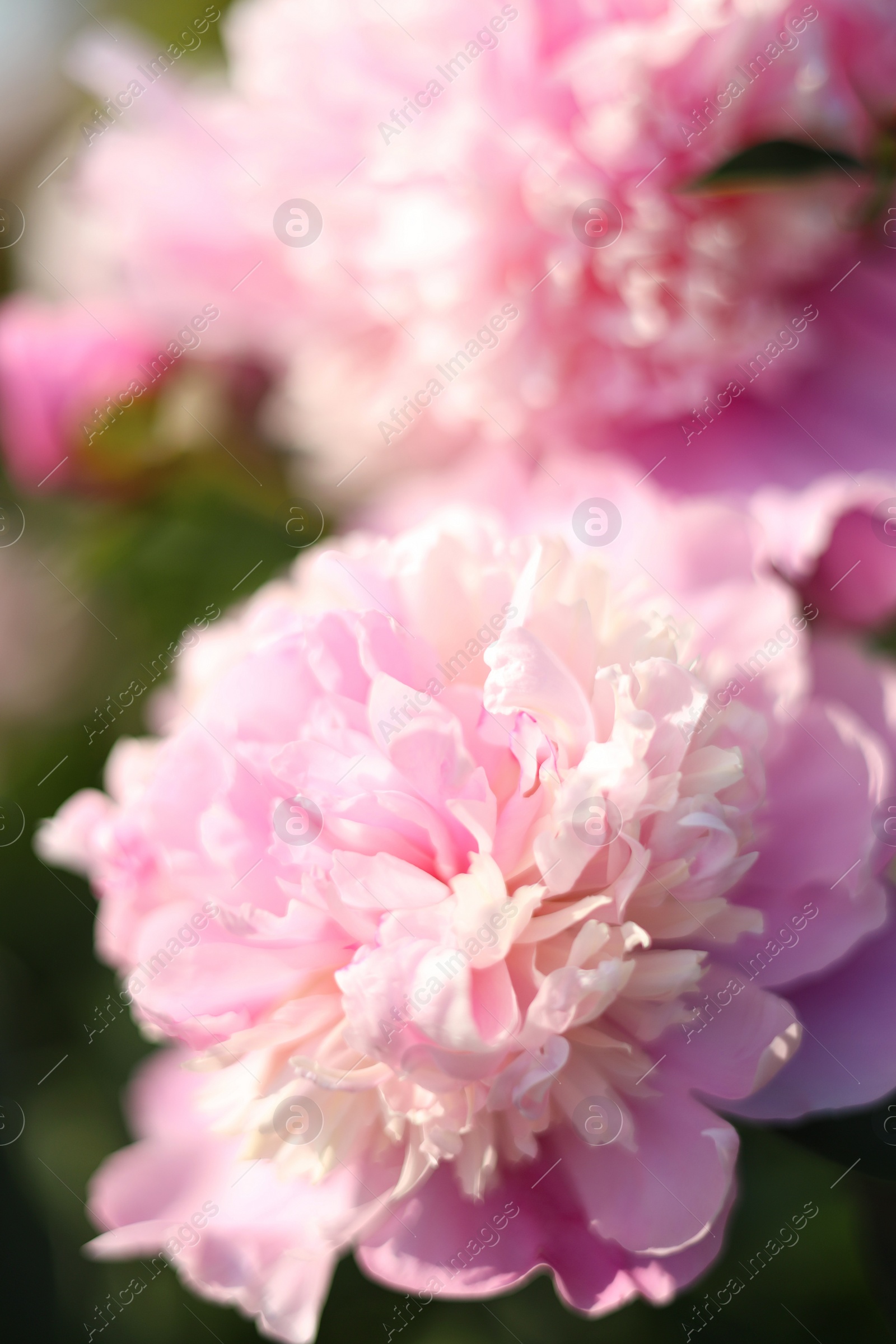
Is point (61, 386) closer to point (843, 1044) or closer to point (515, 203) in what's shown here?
point (515, 203)

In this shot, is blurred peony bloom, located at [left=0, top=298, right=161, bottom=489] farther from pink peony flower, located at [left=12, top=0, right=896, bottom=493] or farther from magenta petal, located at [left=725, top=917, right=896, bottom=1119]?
magenta petal, located at [left=725, top=917, right=896, bottom=1119]

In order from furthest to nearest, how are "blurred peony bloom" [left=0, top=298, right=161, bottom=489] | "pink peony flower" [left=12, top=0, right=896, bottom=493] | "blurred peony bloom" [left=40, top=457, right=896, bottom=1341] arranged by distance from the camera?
"blurred peony bloom" [left=0, top=298, right=161, bottom=489]
"pink peony flower" [left=12, top=0, right=896, bottom=493]
"blurred peony bloom" [left=40, top=457, right=896, bottom=1341]

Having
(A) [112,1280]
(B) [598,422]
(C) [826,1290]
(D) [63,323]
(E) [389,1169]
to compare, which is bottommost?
(C) [826,1290]

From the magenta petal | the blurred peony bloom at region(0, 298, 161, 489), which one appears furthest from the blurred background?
the magenta petal

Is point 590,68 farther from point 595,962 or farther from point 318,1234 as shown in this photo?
point 318,1234

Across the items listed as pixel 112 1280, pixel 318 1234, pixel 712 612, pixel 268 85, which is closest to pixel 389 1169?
pixel 318 1234

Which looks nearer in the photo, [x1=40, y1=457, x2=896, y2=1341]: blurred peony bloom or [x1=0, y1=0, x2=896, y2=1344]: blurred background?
[x1=40, y1=457, x2=896, y2=1341]: blurred peony bloom

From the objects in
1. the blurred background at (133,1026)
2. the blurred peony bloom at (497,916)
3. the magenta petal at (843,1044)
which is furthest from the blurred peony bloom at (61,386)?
the magenta petal at (843,1044)
